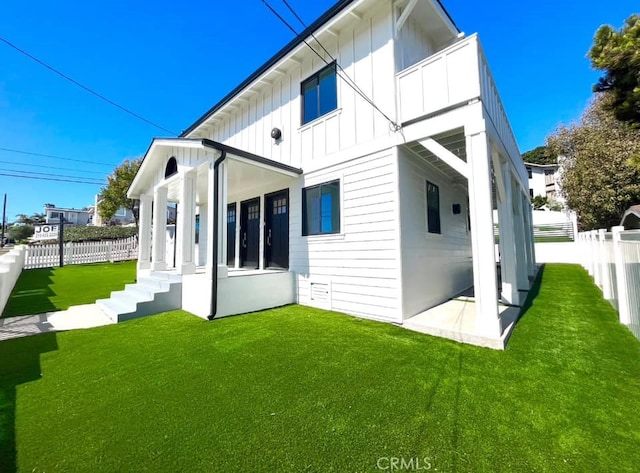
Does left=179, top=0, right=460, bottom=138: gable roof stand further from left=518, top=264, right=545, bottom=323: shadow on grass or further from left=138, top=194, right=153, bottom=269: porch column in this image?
left=518, top=264, right=545, bottom=323: shadow on grass

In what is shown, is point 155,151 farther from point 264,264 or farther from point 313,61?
point 313,61

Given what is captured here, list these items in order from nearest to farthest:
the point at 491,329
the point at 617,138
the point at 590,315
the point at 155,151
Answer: the point at 491,329
the point at 590,315
the point at 155,151
the point at 617,138

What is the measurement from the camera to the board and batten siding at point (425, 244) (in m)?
5.03

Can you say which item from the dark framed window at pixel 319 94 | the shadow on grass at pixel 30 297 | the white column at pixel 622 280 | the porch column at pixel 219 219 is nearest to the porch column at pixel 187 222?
the porch column at pixel 219 219

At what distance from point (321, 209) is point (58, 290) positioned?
8.53 meters

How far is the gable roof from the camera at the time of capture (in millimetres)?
5404

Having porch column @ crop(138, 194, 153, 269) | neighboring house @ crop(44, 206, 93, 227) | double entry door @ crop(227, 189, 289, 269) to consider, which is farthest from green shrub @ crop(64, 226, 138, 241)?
neighboring house @ crop(44, 206, 93, 227)

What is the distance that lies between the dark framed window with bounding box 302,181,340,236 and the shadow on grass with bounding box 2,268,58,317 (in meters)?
6.03

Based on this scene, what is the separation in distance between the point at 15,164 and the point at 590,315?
1196 inches

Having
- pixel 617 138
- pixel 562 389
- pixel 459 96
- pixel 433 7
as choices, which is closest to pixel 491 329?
pixel 562 389

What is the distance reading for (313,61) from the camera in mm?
6434

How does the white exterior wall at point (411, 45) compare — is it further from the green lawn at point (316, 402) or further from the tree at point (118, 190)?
the tree at point (118, 190)

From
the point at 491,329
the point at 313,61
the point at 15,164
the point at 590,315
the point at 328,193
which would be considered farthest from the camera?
the point at 15,164

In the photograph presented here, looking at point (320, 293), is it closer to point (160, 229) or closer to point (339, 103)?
point (339, 103)
